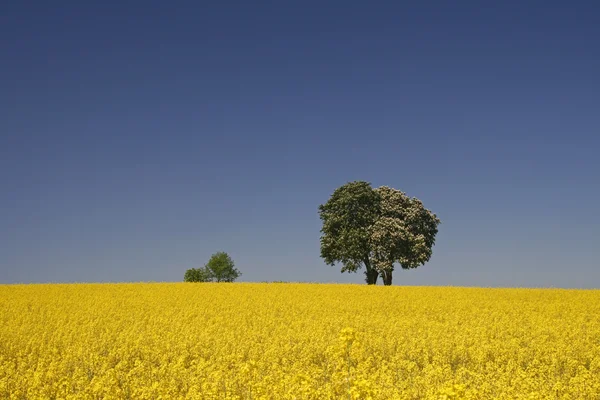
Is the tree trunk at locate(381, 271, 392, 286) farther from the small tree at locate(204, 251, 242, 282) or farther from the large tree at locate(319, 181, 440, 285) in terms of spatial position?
the small tree at locate(204, 251, 242, 282)

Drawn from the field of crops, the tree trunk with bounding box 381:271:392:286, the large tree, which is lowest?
the field of crops

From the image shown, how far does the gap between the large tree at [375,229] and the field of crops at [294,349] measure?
775 inches

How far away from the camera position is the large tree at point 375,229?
156 ft

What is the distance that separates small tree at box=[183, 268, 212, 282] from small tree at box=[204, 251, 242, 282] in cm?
89

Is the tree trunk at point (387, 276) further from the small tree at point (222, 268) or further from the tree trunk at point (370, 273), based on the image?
the small tree at point (222, 268)

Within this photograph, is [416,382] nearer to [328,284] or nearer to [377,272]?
[328,284]

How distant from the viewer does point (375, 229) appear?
4825 cm

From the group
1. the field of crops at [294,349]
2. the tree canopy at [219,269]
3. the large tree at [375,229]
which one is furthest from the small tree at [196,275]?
the field of crops at [294,349]

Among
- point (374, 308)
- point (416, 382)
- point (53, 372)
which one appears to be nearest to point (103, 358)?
point (53, 372)

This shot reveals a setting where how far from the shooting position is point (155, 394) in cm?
959

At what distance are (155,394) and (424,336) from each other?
8654mm

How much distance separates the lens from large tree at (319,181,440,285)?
1877 inches

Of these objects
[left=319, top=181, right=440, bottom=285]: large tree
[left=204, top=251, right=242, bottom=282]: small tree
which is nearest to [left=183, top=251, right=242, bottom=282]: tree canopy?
[left=204, top=251, right=242, bottom=282]: small tree

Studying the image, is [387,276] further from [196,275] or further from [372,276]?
[196,275]
